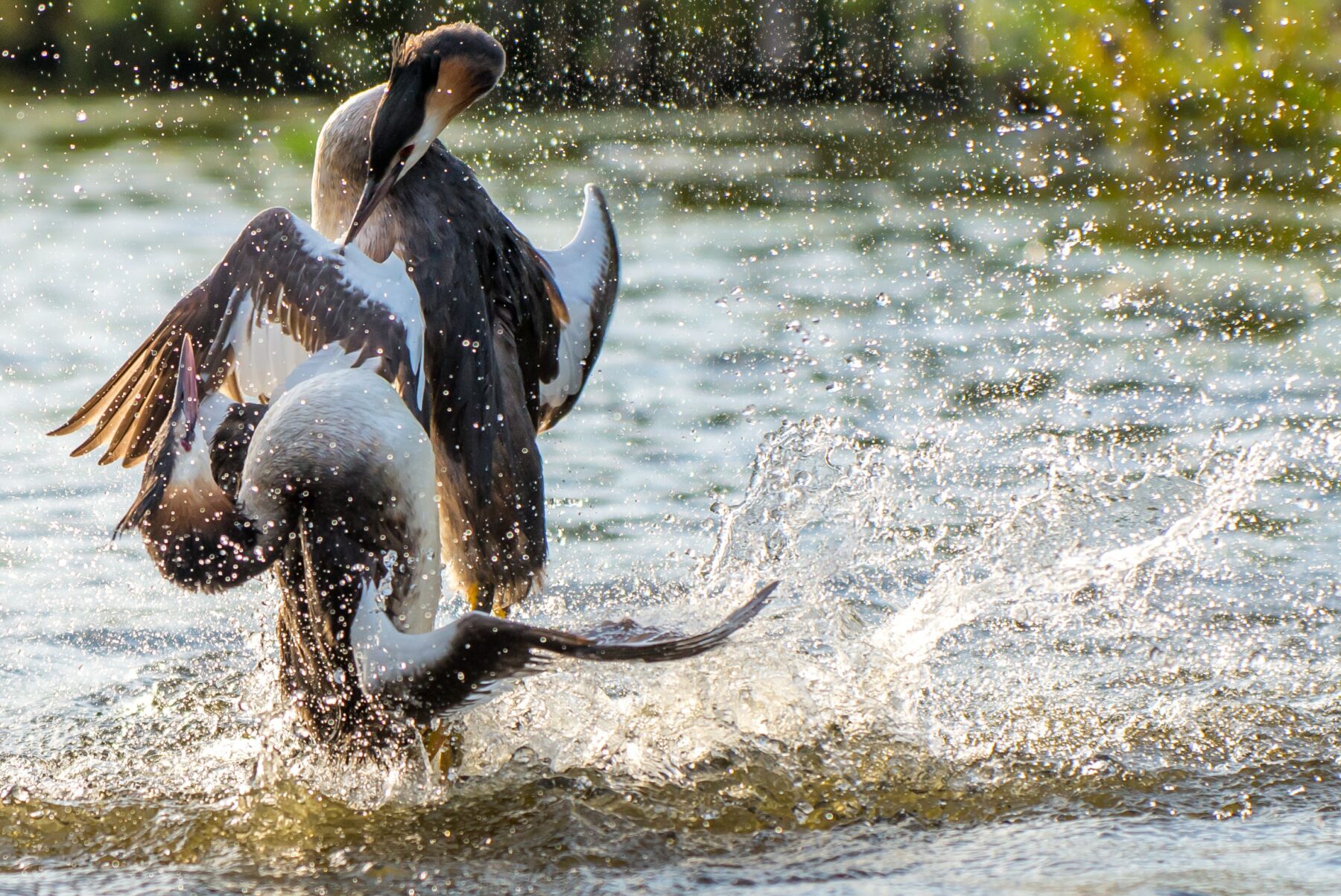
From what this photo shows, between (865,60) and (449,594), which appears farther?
(865,60)

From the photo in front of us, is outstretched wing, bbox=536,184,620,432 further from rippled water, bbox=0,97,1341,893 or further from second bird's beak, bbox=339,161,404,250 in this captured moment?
second bird's beak, bbox=339,161,404,250

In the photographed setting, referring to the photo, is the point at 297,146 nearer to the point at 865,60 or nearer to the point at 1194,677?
the point at 865,60

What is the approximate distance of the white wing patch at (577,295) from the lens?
527 centimetres

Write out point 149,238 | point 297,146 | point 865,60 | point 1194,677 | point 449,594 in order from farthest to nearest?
point 865,60
point 297,146
point 149,238
point 449,594
point 1194,677

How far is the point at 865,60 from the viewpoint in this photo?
18.3 metres

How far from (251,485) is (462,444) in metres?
0.74

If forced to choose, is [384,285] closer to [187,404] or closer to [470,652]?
[187,404]

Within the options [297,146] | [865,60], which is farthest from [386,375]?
[865,60]

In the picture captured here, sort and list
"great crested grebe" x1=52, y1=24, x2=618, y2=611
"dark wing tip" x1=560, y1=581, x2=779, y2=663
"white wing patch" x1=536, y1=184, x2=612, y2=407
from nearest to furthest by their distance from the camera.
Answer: "dark wing tip" x1=560, y1=581, x2=779, y2=663 < "great crested grebe" x1=52, y1=24, x2=618, y2=611 < "white wing patch" x1=536, y1=184, x2=612, y2=407

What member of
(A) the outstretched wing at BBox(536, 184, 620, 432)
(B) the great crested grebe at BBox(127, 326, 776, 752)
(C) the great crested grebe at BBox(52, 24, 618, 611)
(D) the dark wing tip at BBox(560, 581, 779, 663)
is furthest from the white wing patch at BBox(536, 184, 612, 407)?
(D) the dark wing tip at BBox(560, 581, 779, 663)

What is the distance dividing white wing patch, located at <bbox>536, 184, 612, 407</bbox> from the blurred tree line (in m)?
10.0

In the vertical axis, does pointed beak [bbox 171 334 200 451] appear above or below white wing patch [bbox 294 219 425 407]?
below

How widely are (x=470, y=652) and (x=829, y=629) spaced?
1.46 meters

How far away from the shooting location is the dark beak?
436cm
